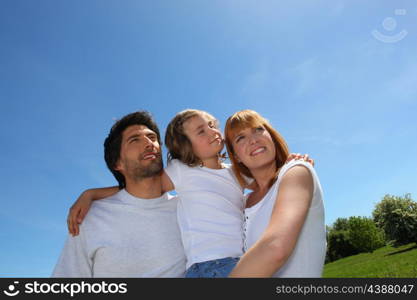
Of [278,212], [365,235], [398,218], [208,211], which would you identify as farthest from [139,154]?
[365,235]

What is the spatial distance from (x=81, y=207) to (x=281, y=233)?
3404 mm

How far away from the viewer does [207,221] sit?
14.5 ft

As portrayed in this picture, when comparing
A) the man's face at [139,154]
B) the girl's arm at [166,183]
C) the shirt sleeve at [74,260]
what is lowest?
the shirt sleeve at [74,260]

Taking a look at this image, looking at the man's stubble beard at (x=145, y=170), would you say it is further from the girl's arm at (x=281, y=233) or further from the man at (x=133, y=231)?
the girl's arm at (x=281, y=233)

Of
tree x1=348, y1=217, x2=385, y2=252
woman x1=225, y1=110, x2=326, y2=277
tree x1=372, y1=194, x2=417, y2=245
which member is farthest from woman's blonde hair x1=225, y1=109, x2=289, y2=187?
tree x1=348, y1=217, x2=385, y2=252

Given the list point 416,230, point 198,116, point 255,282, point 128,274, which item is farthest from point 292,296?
point 416,230

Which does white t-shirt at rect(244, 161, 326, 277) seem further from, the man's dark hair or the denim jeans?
the man's dark hair

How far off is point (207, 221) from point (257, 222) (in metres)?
1.17

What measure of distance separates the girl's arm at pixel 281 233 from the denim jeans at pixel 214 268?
1.11 meters

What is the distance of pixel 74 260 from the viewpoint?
4.91 meters

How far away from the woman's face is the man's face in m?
1.86

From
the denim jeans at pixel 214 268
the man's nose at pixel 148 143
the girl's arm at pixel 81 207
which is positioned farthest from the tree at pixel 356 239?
the denim jeans at pixel 214 268

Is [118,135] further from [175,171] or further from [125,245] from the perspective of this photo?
[125,245]

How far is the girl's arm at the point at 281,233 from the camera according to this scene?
267 centimetres
